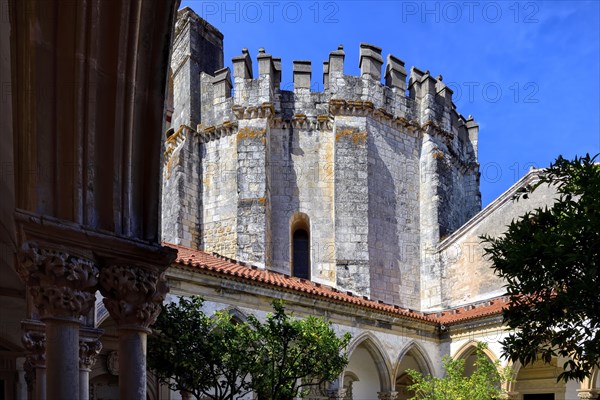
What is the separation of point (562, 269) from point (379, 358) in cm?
1178

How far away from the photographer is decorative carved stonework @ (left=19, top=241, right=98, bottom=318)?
4906 mm

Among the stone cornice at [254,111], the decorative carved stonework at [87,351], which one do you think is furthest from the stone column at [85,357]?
the stone cornice at [254,111]

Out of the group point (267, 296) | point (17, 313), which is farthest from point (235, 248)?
point (17, 313)

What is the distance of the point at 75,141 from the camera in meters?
5.29

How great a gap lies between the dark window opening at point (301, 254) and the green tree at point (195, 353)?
12.9 metres

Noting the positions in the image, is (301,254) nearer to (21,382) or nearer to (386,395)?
(386,395)

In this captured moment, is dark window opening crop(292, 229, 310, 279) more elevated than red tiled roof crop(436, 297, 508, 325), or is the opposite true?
dark window opening crop(292, 229, 310, 279)

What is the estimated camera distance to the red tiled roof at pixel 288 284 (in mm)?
14602

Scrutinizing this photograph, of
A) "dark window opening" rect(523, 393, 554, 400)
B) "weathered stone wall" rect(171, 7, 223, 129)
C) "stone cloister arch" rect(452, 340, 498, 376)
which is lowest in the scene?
"dark window opening" rect(523, 393, 554, 400)

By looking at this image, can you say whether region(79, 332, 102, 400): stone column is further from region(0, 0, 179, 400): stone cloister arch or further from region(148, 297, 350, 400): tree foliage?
region(0, 0, 179, 400): stone cloister arch

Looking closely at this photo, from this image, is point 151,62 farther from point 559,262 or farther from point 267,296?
point 267,296

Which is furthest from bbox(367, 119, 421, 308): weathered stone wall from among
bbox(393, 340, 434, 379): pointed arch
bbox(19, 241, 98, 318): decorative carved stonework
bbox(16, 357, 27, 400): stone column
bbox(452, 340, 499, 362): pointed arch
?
bbox(19, 241, 98, 318): decorative carved stonework

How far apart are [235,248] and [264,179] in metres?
2.32

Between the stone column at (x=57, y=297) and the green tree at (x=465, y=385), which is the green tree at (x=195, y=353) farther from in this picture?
the green tree at (x=465, y=385)
